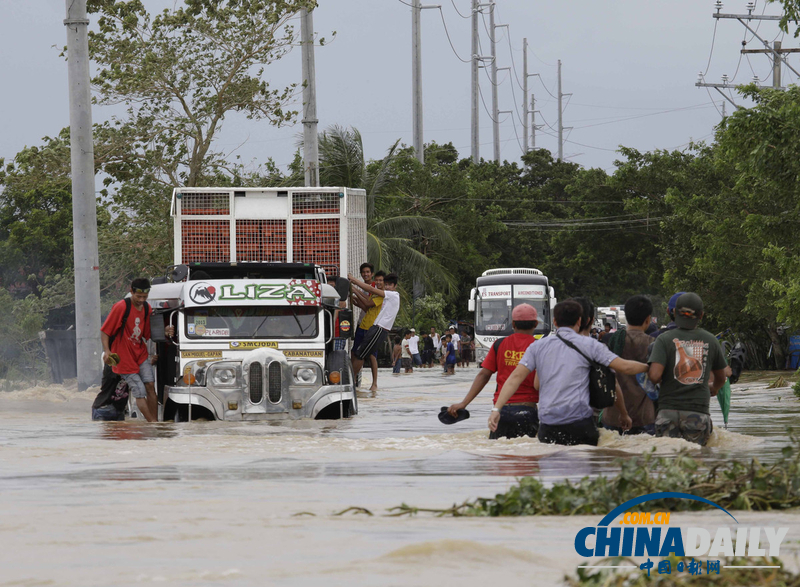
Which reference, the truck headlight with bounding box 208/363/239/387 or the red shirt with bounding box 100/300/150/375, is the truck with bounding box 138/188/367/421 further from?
the red shirt with bounding box 100/300/150/375

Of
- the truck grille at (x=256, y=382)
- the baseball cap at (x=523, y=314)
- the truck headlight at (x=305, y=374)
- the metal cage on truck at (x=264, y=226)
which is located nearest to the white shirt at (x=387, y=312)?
the metal cage on truck at (x=264, y=226)

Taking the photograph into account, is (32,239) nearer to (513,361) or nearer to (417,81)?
(417,81)

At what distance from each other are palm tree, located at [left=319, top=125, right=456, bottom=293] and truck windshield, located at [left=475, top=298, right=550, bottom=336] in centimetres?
293

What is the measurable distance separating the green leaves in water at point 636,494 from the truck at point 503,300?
3386cm

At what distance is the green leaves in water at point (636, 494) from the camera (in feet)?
18.8

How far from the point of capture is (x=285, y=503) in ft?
20.9

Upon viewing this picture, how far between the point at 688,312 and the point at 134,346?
7.01 m

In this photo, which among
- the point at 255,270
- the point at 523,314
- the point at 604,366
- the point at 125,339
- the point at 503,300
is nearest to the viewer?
the point at 604,366

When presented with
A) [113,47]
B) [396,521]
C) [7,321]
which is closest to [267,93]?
[113,47]

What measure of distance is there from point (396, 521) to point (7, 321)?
101 ft

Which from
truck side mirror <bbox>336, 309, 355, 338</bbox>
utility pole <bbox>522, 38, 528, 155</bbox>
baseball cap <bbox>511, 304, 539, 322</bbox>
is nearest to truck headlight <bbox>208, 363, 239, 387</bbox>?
truck side mirror <bbox>336, 309, 355, 338</bbox>

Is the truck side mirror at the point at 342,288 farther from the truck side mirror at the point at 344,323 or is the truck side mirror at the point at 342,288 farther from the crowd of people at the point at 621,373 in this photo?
the crowd of people at the point at 621,373

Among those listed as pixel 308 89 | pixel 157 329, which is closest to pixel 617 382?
pixel 157 329

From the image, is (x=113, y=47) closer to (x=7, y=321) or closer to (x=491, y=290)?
(x=7, y=321)
